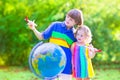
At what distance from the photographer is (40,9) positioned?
1180 cm

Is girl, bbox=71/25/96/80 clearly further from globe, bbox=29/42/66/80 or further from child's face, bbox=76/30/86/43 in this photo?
globe, bbox=29/42/66/80

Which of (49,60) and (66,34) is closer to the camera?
(49,60)

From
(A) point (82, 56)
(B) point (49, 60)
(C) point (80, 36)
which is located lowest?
(B) point (49, 60)

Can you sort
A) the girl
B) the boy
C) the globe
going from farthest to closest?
the girl, the boy, the globe

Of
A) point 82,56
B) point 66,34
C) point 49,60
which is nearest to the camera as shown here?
point 49,60

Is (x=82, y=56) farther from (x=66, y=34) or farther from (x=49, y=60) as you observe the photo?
(x=49, y=60)

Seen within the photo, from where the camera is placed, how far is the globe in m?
5.92

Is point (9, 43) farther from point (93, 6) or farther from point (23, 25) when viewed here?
point (93, 6)

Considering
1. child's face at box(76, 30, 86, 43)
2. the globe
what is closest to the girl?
child's face at box(76, 30, 86, 43)

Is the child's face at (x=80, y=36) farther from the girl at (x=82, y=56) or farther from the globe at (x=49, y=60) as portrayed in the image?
the globe at (x=49, y=60)

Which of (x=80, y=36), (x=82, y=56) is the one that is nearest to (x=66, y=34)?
(x=80, y=36)

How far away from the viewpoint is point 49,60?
592 centimetres

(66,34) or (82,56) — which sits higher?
(66,34)

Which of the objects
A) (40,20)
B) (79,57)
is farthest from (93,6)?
(79,57)
